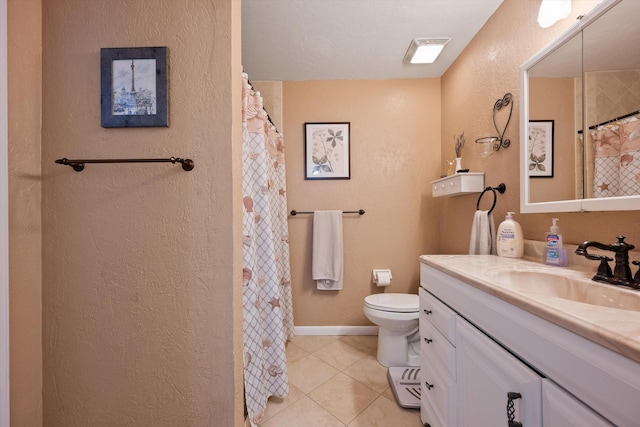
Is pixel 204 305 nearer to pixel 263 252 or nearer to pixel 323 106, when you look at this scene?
pixel 263 252

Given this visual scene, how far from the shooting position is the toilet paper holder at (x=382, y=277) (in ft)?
6.64

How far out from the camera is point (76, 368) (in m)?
0.89

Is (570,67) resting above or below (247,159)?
above

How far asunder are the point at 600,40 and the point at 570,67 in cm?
11

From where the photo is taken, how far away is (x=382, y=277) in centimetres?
203

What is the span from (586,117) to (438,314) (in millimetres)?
936

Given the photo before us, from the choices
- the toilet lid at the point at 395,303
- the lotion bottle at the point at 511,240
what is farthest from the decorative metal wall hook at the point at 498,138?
the toilet lid at the point at 395,303

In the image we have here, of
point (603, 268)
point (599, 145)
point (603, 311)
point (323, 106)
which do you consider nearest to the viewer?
point (603, 311)

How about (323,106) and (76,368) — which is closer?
(76,368)

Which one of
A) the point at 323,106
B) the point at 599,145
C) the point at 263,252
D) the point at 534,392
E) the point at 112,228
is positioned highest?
the point at 323,106

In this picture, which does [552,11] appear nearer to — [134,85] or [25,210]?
[134,85]

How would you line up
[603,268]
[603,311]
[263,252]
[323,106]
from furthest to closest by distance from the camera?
[323,106] → [263,252] → [603,268] → [603,311]

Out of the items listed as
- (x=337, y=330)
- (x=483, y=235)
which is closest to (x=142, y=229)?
(x=483, y=235)

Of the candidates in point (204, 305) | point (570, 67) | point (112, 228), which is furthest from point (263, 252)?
point (570, 67)
